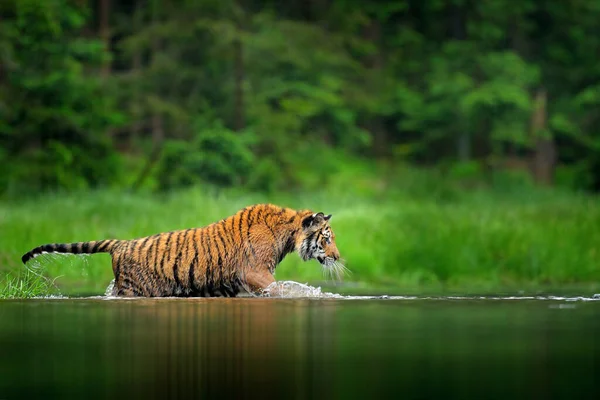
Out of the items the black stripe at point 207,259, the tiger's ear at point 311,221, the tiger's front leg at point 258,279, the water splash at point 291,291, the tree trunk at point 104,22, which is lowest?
the water splash at point 291,291

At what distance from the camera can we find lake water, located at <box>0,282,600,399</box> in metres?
6.94

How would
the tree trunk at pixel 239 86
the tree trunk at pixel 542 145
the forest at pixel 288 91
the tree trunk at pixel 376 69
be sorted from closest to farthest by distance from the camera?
the forest at pixel 288 91
the tree trunk at pixel 239 86
the tree trunk at pixel 542 145
the tree trunk at pixel 376 69

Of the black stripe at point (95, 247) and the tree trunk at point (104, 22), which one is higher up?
the tree trunk at point (104, 22)

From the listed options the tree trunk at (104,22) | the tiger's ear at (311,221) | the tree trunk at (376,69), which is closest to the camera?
the tiger's ear at (311,221)

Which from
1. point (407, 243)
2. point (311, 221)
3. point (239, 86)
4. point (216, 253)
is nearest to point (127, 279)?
point (216, 253)

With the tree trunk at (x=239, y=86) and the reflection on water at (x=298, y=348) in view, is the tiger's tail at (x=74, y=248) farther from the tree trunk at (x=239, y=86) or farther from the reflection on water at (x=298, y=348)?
the tree trunk at (x=239, y=86)

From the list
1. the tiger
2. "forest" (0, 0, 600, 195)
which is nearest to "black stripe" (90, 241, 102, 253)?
the tiger

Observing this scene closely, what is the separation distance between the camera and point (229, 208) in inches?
770

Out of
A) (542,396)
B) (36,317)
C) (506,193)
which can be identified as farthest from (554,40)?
(542,396)

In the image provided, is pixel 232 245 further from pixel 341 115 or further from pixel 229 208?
pixel 341 115

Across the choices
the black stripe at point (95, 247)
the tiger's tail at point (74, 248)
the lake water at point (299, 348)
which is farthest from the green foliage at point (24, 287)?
the black stripe at point (95, 247)

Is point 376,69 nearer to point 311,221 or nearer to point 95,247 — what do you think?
point 311,221

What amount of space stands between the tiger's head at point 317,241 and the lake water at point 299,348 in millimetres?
519

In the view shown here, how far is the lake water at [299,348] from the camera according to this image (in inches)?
273
